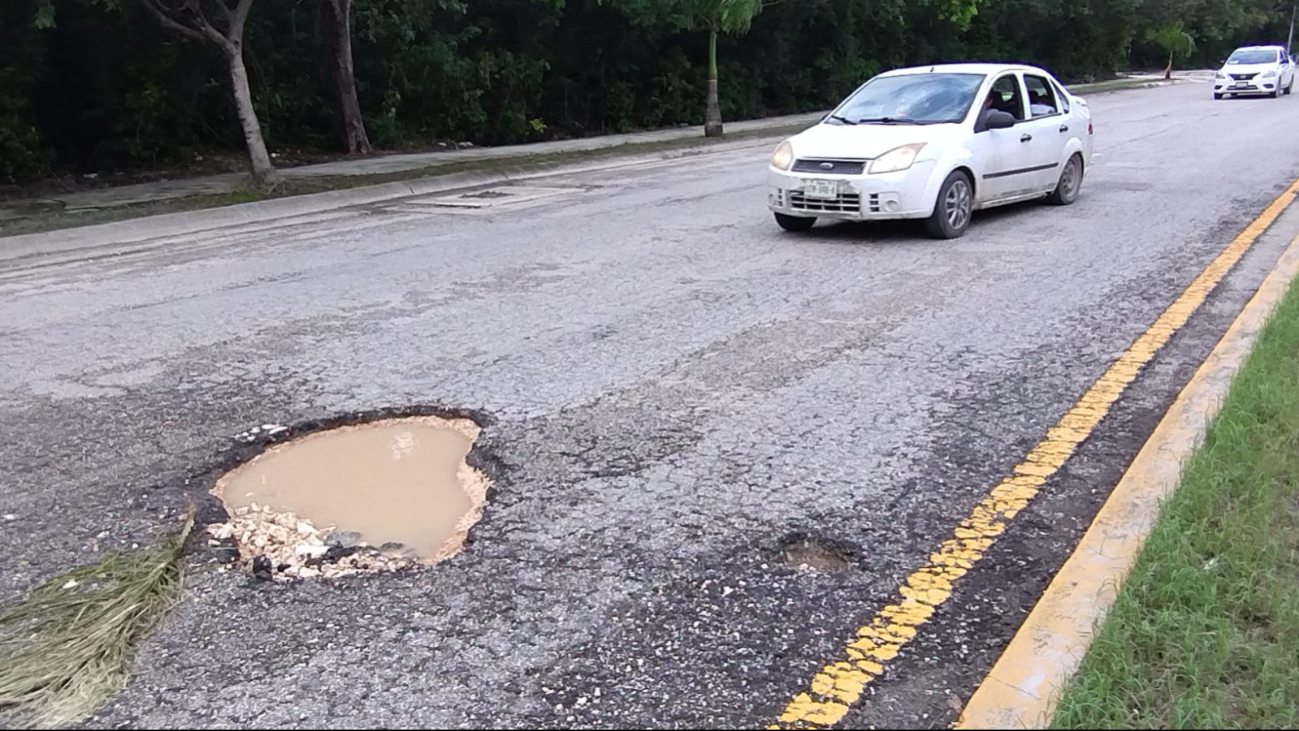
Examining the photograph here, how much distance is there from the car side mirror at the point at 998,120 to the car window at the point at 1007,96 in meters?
0.29

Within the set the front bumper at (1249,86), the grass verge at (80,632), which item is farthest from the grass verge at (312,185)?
the front bumper at (1249,86)

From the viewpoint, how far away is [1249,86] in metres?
33.2

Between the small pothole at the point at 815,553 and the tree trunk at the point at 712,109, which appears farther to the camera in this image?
the tree trunk at the point at 712,109

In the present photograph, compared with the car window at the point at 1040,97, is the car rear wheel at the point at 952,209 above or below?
below

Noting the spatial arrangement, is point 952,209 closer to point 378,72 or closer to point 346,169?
point 346,169

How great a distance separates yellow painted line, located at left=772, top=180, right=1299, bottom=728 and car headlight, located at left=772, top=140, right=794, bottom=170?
4.26 meters

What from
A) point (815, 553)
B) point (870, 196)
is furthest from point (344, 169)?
point (815, 553)

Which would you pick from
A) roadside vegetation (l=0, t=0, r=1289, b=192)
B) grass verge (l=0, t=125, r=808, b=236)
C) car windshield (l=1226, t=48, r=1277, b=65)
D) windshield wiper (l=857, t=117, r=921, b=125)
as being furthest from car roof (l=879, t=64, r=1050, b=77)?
car windshield (l=1226, t=48, r=1277, b=65)

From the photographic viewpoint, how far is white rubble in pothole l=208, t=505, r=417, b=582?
3941mm

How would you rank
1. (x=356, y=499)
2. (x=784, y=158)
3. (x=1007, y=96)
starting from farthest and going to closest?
(x=1007, y=96) < (x=784, y=158) < (x=356, y=499)

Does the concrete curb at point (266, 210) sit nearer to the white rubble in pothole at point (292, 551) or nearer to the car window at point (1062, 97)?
the car window at point (1062, 97)

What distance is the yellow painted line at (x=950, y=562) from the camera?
3.09 m

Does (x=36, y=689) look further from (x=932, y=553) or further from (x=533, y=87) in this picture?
(x=533, y=87)

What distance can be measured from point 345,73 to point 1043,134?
12825 mm
